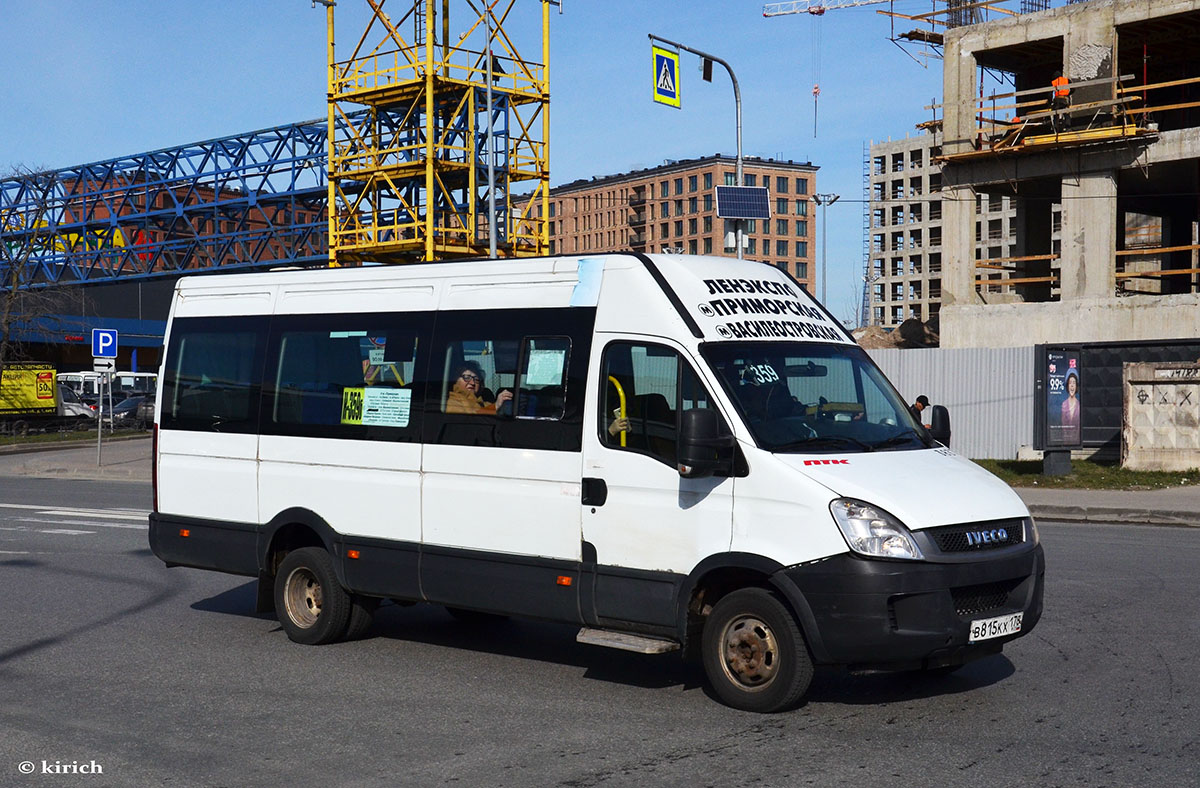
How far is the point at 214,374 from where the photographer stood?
10.1m

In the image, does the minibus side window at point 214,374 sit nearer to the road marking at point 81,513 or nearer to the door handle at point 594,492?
the door handle at point 594,492

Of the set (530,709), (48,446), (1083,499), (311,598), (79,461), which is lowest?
(48,446)

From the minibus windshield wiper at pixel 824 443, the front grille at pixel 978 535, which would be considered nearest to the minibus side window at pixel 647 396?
the minibus windshield wiper at pixel 824 443

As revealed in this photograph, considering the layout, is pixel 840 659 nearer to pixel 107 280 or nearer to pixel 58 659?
pixel 58 659

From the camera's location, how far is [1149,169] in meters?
37.4

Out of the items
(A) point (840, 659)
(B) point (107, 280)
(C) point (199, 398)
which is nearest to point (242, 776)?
(A) point (840, 659)

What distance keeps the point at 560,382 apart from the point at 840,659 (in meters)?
2.45

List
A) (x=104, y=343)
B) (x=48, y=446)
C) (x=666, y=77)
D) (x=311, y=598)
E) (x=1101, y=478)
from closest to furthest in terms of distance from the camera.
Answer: (x=311, y=598)
(x=1101, y=478)
(x=666, y=77)
(x=104, y=343)
(x=48, y=446)

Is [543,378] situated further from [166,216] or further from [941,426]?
[166,216]

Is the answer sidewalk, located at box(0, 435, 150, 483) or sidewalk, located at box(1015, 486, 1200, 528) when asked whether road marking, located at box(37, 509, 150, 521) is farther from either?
sidewalk, located at box(1015, 486, 1200, 528)

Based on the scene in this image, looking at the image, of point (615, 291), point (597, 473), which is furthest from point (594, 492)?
point (615, 291)

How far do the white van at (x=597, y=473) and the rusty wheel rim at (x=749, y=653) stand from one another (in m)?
0.01

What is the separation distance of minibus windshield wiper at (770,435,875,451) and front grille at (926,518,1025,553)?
773 millimetres

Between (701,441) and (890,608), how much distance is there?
1.32 m
